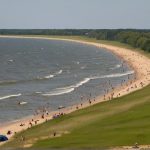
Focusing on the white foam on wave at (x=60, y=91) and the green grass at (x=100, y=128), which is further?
the white foam on wave at (x=60, y=91)

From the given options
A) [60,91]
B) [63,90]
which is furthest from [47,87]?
[60,91]

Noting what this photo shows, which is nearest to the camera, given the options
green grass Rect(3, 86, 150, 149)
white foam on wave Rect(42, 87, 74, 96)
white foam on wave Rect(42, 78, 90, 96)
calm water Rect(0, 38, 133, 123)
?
green grass Rect(3, 86, 150, 149)

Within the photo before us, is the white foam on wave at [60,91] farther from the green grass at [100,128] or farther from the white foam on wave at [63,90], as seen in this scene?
the green grass at [100,128]

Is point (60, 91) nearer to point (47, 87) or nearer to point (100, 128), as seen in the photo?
point (47, 87)

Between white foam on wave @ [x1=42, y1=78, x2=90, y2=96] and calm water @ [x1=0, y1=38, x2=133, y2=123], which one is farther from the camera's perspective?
white foam on wave @ [x1=42, y1=78, x2=90, y2=96]

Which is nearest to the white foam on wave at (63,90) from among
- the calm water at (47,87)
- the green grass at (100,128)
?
the calm water at (47,87)

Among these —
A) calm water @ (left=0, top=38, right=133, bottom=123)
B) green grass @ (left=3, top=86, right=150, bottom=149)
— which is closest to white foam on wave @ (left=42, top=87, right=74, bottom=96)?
calm water @ (left=0, top=38, right=133, bottom=123)

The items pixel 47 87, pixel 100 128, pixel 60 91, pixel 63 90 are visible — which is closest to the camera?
pixel 100 128

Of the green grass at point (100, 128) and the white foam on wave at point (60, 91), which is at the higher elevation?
the green grass at point (100, 128)

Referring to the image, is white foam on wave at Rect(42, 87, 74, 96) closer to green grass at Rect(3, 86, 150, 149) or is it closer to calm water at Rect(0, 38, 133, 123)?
calm water at Rect(0, 38, 133, 123)

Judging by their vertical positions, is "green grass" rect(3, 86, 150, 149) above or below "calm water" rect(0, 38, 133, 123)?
above

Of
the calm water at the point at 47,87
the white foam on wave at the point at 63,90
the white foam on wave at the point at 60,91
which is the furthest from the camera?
the white foam on wave at the point at 63,90

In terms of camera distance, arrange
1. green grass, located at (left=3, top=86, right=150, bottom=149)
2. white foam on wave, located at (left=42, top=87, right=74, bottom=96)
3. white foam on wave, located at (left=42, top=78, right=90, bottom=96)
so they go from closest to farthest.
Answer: green grass, located at (left=3, top=86, right=150, bottom=149)
white foam on wave, located at (left=42, top=87, right=74, bottom=96)
white foam on wave, located at (left=42, top=78, right=90, bottom=96)

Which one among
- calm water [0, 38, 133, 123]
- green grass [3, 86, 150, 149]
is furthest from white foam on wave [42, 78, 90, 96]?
green grass [3, 86, 150, 149]
